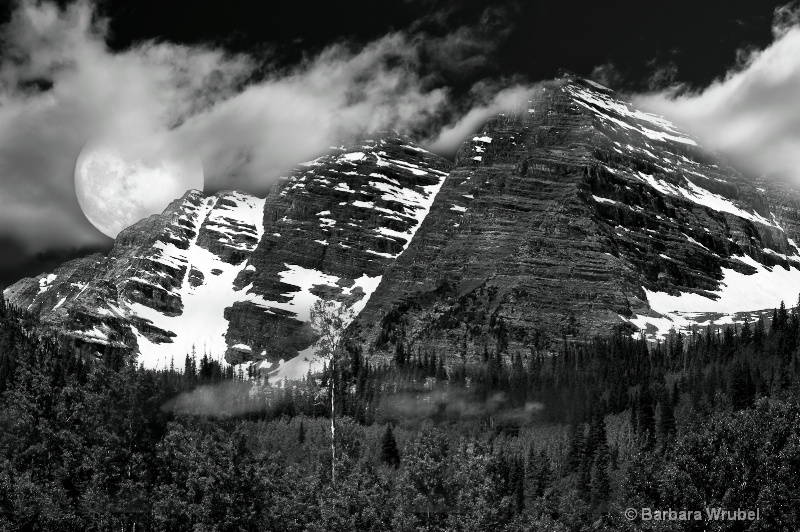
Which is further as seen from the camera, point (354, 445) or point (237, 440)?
point (354, 445)

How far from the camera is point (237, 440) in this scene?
7962 cm

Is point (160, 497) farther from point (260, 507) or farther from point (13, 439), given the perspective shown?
point (13, 439)

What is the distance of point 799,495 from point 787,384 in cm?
13211

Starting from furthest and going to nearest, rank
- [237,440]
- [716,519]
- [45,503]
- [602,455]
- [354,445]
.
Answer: [602,455] → [354,445] → [237,440] → [45,503] → [716,519]

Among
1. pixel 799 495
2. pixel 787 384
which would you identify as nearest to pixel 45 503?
pixel 799 495

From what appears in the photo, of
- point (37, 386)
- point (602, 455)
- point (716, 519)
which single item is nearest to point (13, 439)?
point (37, 386)

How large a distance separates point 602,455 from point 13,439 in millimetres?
127866

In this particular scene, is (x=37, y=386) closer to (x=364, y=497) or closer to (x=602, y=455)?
(x=364, y=497)

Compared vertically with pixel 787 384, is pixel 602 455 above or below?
below

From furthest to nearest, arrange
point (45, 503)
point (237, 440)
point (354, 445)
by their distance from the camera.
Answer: point (354, 445), point (237, 440), point (45, 503)

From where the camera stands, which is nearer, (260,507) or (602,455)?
(260,507)

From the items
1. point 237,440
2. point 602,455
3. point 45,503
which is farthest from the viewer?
point 602,455

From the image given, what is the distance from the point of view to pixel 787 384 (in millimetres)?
195750

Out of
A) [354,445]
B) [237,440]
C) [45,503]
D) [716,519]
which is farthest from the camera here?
[354,445]
